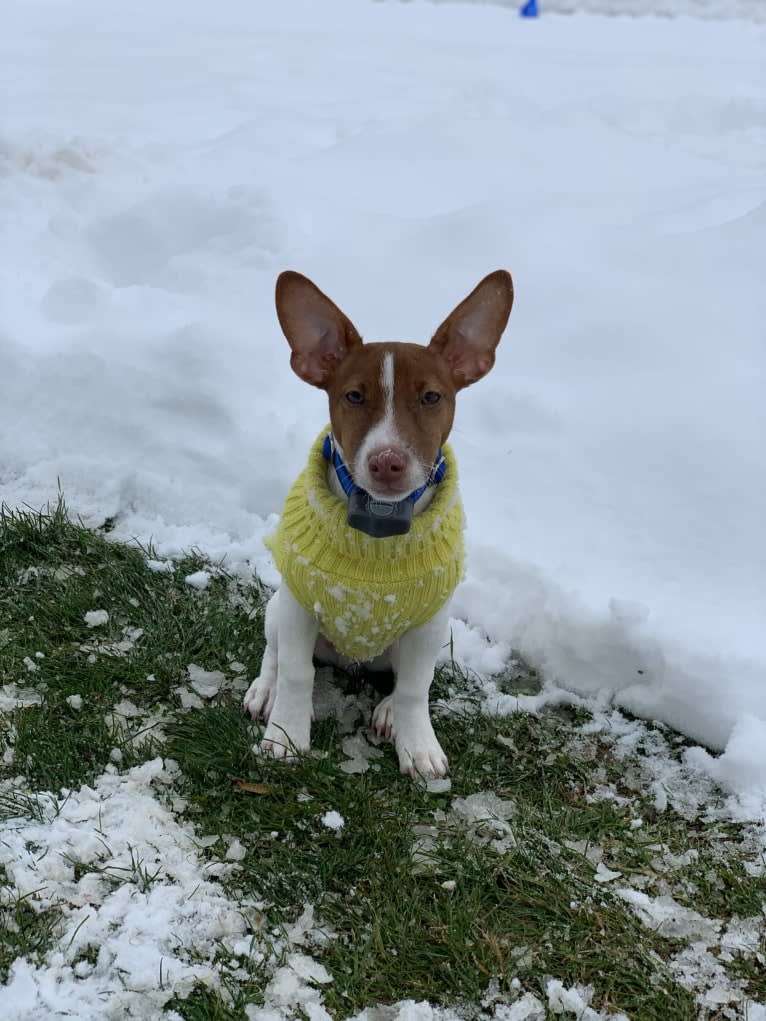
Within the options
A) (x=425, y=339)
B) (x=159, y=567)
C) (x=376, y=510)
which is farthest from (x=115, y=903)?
(x=425, y=339)

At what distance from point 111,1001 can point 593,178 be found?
18.4 feet

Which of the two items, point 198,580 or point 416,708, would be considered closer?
point 416,708

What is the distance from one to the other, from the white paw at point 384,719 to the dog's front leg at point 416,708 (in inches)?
3.9

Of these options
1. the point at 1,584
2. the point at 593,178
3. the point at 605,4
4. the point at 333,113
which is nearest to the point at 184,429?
the point at 1,584

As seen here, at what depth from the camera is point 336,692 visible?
3.55 m

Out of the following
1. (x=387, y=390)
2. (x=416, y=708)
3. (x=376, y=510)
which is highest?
(x=387, y=390)

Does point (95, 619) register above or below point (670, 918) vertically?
below

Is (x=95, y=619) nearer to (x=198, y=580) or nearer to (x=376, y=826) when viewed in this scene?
(x=198, y=580)

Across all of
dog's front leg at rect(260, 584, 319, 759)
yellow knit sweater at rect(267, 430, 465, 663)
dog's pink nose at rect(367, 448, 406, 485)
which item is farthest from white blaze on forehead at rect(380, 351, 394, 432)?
dog's front leg at rect(260, 584, 319, 759)

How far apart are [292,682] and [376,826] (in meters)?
0.50

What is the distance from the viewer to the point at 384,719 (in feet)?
11.1

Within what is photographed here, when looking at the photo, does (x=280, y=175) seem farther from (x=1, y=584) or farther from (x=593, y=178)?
(x=1, y=584)

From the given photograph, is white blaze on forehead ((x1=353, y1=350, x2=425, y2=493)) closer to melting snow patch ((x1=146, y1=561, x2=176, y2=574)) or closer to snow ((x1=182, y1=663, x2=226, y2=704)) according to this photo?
snow ((x1=182, y1=663, x2=226, y2=704))

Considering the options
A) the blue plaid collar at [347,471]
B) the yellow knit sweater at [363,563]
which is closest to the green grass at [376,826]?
the yellow knit sweater at [363,563]
